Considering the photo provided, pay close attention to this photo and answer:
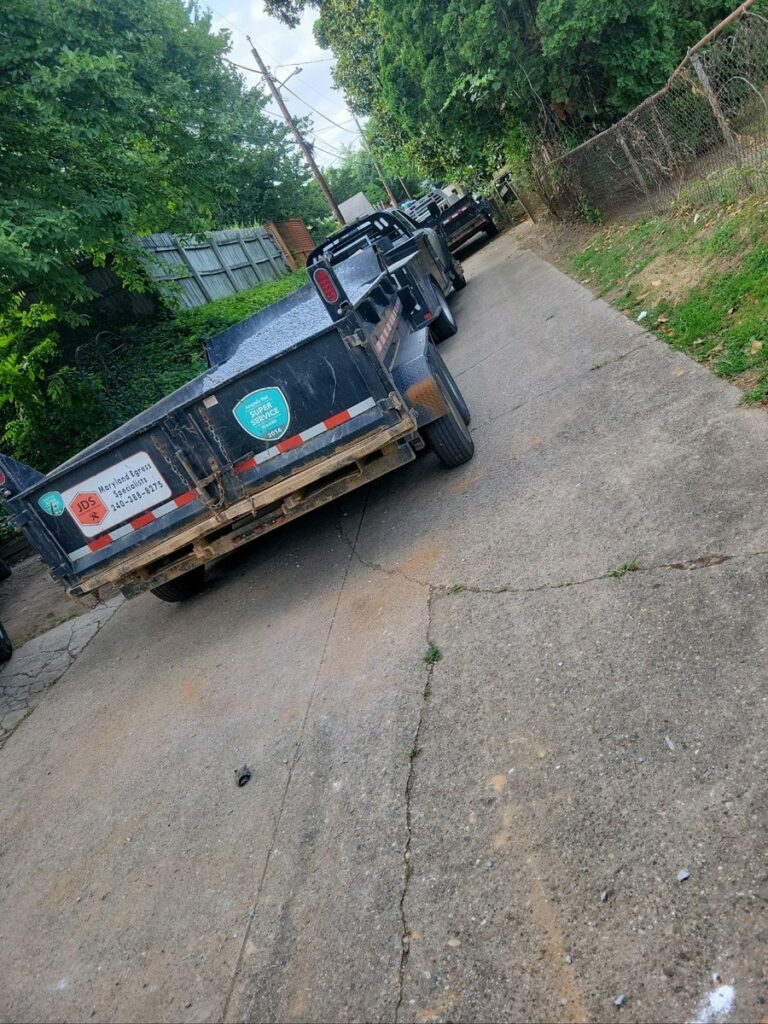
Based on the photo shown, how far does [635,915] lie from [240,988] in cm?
139

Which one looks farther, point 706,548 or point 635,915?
point 706,548

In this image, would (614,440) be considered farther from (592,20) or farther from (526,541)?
(592,20)

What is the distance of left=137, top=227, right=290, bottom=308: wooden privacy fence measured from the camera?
17.9m

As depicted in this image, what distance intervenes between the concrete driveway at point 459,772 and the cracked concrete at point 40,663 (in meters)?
0.44

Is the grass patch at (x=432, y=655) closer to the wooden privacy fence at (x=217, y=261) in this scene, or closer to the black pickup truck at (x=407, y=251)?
the black pickup truck at (x=407, y=251)

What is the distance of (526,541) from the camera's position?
13.3 ft

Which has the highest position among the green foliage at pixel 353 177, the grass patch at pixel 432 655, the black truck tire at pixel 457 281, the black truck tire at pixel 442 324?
the green foliage at pixel 353 177

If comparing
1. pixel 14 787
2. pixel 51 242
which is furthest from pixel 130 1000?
pixel 51 242

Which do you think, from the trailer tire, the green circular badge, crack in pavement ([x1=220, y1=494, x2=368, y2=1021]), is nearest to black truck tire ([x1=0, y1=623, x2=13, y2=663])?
the trailer tire

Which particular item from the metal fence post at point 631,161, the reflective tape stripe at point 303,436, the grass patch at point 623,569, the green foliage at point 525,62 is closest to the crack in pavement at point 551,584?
the grass patch at point 623,569

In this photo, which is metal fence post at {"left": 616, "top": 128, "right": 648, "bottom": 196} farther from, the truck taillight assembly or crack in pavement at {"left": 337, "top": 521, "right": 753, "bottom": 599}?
crack in pavement at {"left": 337, "top": 521, "right": 753, "bottom": 599}

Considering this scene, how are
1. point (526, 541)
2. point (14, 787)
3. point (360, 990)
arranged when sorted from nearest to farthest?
point (360, 990) → point (526, 541) → point (14, 787)

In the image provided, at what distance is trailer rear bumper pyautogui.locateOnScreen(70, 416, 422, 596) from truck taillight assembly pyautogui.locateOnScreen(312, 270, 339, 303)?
93cm

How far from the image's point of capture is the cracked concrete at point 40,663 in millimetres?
5491
